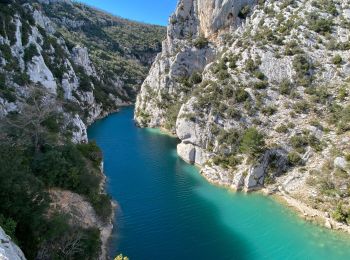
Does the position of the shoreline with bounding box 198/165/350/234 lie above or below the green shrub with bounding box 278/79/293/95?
below

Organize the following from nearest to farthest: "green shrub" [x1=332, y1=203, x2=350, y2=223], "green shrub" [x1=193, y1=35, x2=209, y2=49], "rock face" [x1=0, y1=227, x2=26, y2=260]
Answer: "rock face" [x1=0, y1=227, x2=26, y2=260] < "green shrub" [x1=332, y1=203, x2=350, y2=223] < "green shrub" [x1=193, y1=35, x2=209, y2=49]

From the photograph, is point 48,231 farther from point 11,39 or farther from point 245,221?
point 11,39

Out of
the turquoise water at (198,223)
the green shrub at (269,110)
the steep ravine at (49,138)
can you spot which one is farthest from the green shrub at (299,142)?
the steep ravine at (49,138)

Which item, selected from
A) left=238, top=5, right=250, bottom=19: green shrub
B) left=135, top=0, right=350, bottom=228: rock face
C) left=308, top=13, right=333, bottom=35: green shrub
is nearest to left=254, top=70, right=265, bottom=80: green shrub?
left=135, top=0, right=350, bottom=228: rock face

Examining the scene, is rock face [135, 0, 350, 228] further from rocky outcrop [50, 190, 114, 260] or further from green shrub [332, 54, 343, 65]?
rocky outcrop [50, 190, 114, 260]

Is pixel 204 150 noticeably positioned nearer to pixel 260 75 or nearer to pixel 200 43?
pixel 260 75

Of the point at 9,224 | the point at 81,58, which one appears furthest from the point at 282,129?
the point at 81,58
